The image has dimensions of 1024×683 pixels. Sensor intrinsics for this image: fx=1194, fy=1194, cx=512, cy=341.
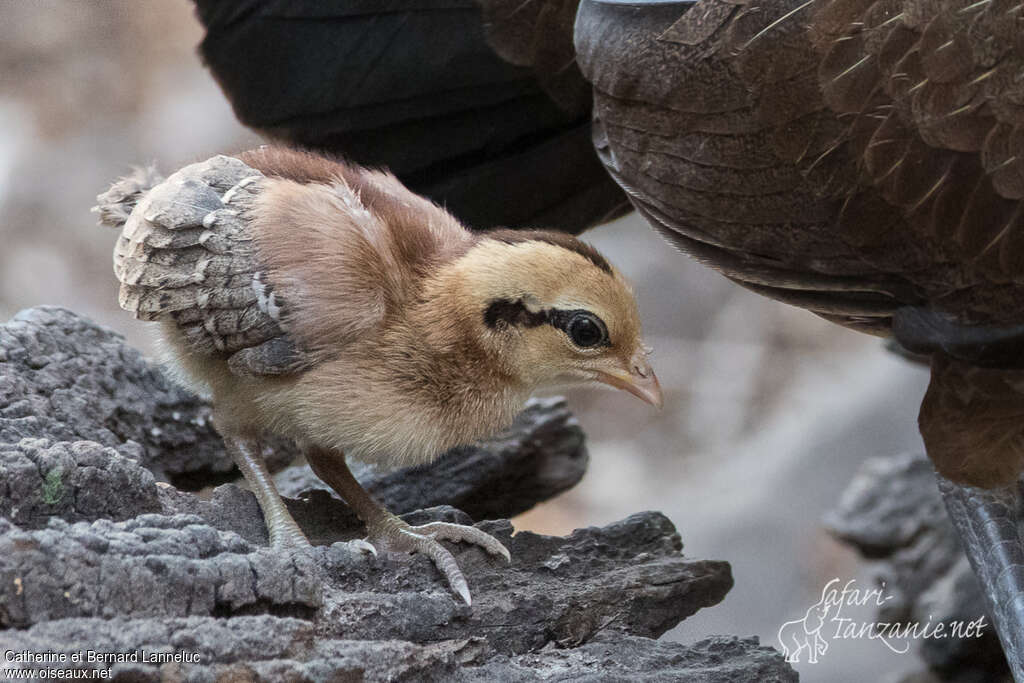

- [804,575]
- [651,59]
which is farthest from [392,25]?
[804,575]

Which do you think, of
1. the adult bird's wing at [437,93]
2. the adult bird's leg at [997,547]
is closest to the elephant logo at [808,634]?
the adult bird's leg at [997,547]

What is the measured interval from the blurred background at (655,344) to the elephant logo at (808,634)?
0.18 m

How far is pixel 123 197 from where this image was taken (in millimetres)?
2012

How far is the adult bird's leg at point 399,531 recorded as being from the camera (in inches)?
70.6

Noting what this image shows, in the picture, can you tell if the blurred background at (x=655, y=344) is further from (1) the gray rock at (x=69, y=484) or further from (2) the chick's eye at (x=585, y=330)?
(1) the gray rock at (x=69, y=484)

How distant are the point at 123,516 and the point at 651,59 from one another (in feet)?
3.55

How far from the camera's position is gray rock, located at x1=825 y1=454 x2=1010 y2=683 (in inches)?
117

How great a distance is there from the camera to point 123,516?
167cm

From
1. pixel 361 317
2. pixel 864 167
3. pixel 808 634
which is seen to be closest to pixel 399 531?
pixel 361 317

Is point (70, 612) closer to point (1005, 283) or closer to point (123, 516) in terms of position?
point (123, 516)

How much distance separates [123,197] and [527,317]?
2.43ft

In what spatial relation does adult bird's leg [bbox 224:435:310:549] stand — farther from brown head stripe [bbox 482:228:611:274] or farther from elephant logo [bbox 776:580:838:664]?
elephant logo [bbox 776:580:838:664]

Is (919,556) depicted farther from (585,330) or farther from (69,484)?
(69,484)

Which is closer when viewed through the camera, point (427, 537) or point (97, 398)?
point (427, 537)
